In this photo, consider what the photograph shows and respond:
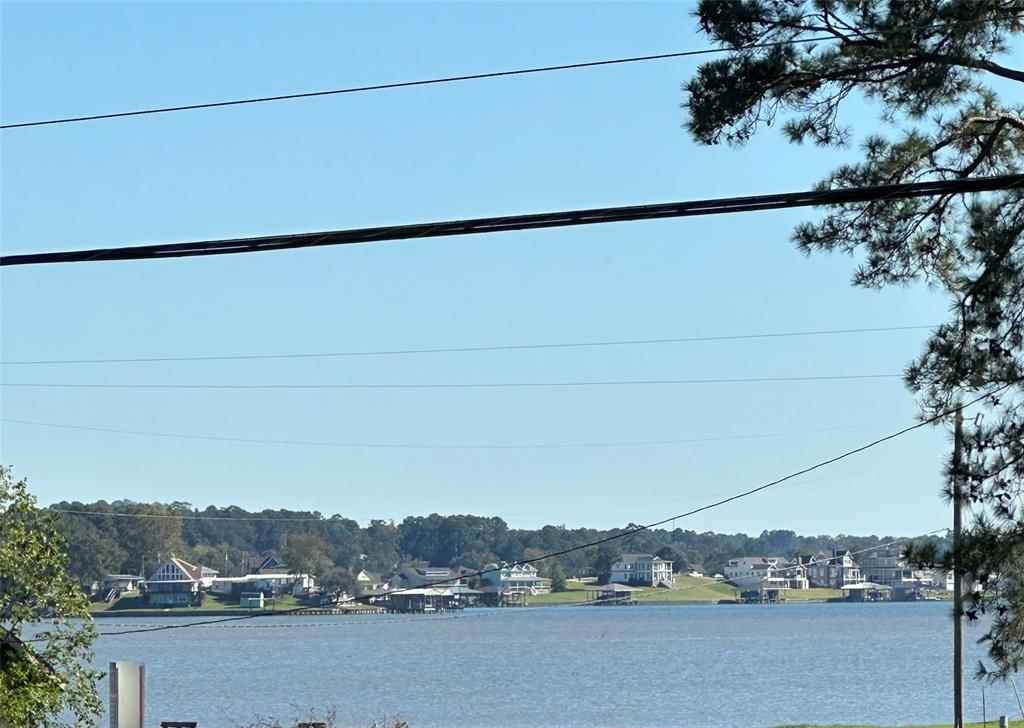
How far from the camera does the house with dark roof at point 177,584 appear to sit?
122000 mm

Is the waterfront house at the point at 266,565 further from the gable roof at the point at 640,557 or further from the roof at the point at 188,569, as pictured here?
the gable roof at the point at 640,557

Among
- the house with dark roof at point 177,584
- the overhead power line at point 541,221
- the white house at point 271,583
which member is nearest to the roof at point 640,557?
the white house at point 271,583

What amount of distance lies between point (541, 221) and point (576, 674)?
66.1 metres

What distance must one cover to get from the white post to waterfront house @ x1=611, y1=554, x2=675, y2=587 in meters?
135

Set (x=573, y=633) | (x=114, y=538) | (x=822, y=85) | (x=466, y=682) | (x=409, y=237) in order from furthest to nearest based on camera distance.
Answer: (x=573, y=633) < (x=114, y=538) < (x=466, y=682) < (x=822, y=85) < (x=409, y=237)

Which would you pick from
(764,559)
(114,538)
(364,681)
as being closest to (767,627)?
(764,559)

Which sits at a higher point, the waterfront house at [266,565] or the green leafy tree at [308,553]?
the green leafy tree at [308,553]

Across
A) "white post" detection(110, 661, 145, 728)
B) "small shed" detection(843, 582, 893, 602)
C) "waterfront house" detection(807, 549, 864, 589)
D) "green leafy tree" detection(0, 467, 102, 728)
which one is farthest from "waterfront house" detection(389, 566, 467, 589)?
"white post" detection(110, 661, 145, 728)

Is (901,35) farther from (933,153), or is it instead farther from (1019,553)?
(1019,553)

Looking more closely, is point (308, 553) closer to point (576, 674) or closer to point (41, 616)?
point (576, 674)

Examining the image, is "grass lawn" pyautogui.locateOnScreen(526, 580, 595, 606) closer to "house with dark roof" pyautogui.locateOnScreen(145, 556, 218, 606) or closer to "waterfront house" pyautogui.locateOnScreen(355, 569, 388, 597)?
"waterfront house" pyautogui.locateOnScreen(355, 569, 388, 597)

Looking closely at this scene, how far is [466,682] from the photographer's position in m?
72.2

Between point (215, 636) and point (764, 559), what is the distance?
58340 mm

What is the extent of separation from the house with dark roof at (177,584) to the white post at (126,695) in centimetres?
10920
